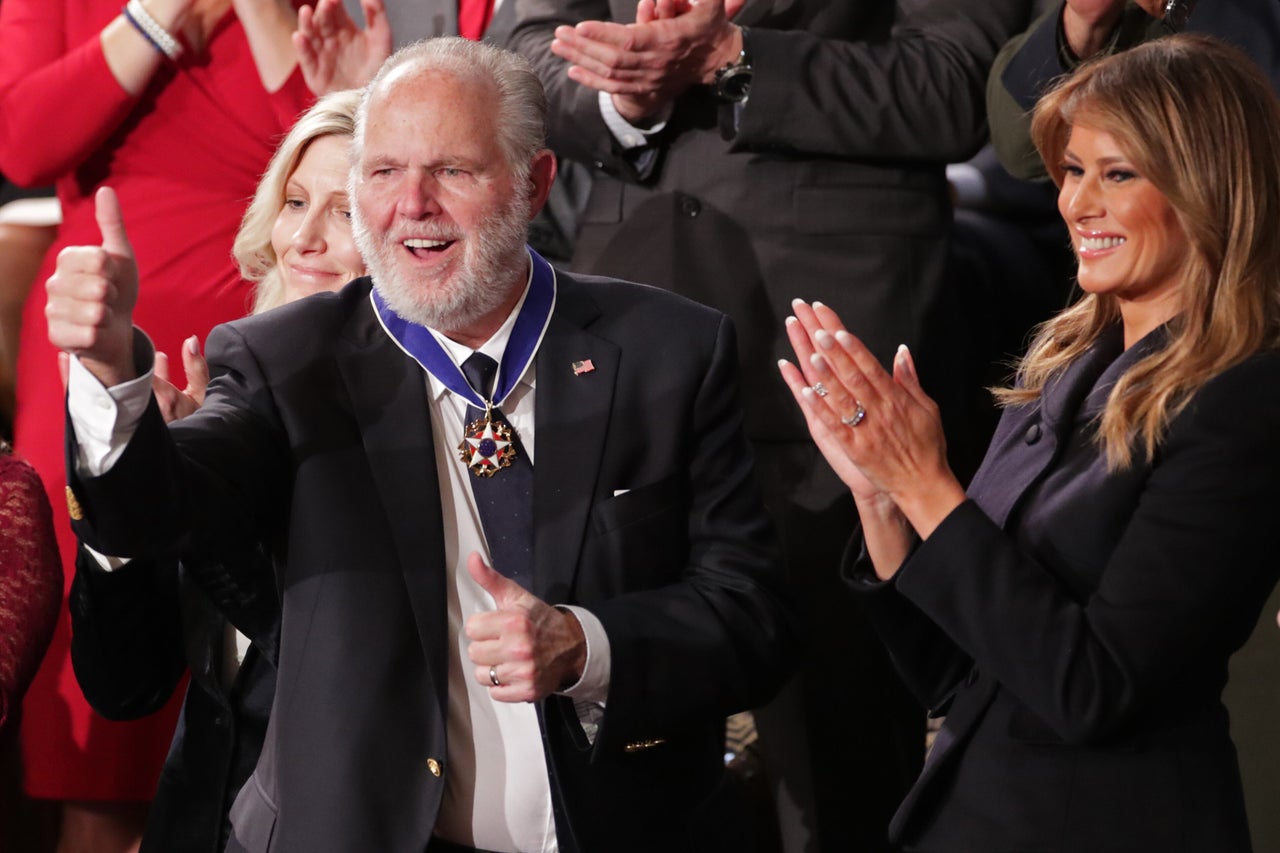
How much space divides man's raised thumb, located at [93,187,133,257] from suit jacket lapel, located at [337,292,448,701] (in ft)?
1.61

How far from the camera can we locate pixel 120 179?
136 inches

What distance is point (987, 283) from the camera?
3705 millimetres


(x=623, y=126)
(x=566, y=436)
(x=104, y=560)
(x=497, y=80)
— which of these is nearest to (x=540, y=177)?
(x=497, y=80)

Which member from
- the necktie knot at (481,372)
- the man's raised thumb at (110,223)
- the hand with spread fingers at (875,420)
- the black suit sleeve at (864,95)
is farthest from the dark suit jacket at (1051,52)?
the man's raised thumb at (110,223)

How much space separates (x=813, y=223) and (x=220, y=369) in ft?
4.02

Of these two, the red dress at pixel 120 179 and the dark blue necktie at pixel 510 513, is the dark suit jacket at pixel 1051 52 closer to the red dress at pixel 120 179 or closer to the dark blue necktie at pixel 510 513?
the dark blue necktie at pixel 510 513

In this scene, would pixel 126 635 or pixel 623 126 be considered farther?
pixel 623 126

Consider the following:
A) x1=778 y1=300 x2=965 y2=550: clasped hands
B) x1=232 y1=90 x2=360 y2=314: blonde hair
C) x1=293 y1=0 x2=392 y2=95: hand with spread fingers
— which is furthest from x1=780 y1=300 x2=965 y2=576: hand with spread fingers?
x1=293 y1=0 x2=392 y2=95: hand with spread fingers

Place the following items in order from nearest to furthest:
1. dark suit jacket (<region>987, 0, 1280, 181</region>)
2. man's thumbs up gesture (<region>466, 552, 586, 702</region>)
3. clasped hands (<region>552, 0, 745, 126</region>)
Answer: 1. man's thumbs up gesture (<region>466, 552, 586, 702</region>)
2. dark suit jacket (<region>987, 0, 1280, 181</region>)
3. clasped hands (<region>552, 0, 745, 126</region>)

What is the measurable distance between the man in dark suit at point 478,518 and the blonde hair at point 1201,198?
2.04 ft

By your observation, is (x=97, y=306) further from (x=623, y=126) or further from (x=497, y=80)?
(x=623, y=126)

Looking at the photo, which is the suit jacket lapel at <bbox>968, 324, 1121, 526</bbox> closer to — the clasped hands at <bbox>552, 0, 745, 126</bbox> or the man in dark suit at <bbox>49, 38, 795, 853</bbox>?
the man in dark suit at <bbox>49, 38, 795, 853</bbox>

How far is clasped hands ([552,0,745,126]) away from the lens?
299cm

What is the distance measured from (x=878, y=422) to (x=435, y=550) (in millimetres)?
629
